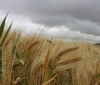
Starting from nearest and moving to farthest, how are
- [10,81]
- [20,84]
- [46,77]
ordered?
[10,81], [46,77], [20,84]

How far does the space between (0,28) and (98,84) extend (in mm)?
962

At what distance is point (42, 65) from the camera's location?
1.84m

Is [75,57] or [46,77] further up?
[75,57]

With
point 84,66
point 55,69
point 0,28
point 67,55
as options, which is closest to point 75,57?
point 67,55

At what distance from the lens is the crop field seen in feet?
4.93

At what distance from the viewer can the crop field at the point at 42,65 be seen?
59.1 inches

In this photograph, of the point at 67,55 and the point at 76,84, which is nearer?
the point at 67,55

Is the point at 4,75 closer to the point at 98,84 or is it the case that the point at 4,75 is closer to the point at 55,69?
the point at 55,69

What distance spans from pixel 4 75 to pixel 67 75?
108cm

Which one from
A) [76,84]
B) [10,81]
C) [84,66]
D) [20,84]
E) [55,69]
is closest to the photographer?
[10,81]

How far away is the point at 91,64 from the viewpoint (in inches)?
87.8

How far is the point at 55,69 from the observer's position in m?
1.77

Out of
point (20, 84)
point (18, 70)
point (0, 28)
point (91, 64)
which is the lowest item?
point (20, 84)

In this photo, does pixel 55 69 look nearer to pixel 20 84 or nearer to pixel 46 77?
pixel 46 77
